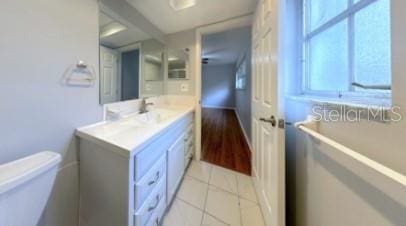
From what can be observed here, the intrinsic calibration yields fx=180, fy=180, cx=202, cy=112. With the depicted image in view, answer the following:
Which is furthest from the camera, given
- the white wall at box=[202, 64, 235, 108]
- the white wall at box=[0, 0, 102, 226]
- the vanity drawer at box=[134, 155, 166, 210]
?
the white wall at box=[202, 64, 235, 108]

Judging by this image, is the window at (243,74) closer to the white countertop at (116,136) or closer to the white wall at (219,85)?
the white wall at (219,85)

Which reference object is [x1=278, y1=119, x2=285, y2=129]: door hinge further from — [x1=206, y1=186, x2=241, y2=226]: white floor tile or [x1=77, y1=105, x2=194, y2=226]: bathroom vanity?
[x1=206, y1=186, x2=241, y2=226]: white floor tile

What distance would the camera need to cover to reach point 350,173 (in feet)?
2.19

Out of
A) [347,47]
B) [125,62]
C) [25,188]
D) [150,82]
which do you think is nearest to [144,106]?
[150,82]

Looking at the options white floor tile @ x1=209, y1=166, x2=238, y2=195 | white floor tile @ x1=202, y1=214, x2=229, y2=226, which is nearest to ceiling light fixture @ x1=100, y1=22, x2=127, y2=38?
white floor tile @ x1=202, y1=214, x2=229, y2=226

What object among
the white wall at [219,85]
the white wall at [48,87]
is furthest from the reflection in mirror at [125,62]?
the white wall at [219,85]

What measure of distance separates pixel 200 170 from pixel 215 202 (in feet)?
2.34

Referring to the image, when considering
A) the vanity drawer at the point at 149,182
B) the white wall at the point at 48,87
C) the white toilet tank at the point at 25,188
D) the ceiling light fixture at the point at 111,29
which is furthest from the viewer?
the ceiling light fixture at the point at 111,29

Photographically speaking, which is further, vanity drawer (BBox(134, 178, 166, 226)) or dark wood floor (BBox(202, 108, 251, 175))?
dark wood floor (BBox(202, 108, 251, 175))

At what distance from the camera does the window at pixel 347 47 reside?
26.5 inches

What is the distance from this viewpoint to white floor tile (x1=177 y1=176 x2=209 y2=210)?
1.73 metres

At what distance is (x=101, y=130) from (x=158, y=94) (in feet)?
4.44

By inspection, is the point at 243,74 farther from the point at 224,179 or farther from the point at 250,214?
the point at 250,214

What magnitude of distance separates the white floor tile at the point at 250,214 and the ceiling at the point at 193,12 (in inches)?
79.2
